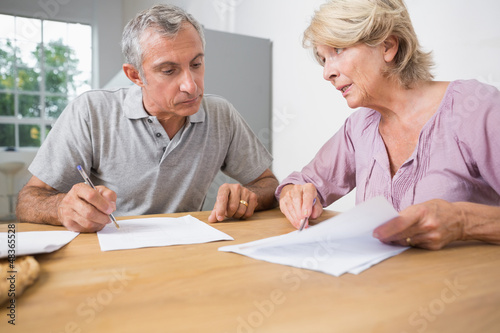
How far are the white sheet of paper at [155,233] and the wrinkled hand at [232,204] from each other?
53 millimetres

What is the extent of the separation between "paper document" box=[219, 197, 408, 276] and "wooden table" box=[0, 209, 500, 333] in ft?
0.07

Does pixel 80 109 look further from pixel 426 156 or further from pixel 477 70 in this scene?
pixel 477 70

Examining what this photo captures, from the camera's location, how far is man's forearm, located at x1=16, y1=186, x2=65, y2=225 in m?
1.00

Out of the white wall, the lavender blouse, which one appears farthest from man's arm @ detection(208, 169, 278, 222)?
the white wall

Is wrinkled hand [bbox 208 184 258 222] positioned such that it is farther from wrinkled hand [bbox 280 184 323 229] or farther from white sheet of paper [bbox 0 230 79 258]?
white sheet of paper [bbox 0 230 79 258]

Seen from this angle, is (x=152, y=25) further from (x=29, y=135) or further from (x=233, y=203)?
(x=29, y=135)

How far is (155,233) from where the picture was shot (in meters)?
0.85

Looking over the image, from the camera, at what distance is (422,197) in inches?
39.1

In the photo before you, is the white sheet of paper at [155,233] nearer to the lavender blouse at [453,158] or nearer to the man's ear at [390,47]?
the lavender blouse at [453,158]

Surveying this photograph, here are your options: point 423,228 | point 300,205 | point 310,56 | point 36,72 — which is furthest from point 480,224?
point 36,72

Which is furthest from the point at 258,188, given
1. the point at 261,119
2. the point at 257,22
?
the point at 257,22

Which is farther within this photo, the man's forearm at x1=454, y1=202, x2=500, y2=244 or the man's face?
the man's face

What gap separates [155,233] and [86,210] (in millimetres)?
159

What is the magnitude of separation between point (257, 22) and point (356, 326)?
3.06 metres
